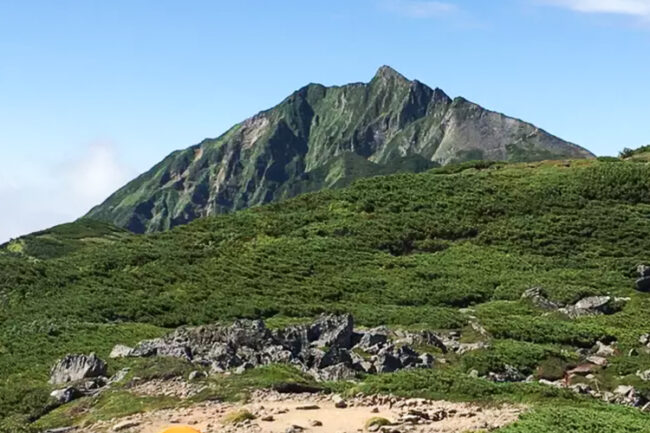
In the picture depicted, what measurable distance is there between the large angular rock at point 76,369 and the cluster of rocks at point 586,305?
2570 centimetres

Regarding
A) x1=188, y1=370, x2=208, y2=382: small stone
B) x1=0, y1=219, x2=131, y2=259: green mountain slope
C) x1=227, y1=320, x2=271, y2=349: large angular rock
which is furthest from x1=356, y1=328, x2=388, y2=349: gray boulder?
x1=0, y1=219, x2=131, y2=259: green mountain slope

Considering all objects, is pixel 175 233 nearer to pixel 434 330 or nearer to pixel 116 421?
pixel 434 330

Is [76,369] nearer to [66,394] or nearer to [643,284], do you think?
Answer: [66,394]

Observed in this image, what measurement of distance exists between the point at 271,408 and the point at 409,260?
37.4 metres

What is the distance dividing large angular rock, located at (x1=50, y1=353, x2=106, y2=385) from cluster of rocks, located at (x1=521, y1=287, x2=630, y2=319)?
2570 cm

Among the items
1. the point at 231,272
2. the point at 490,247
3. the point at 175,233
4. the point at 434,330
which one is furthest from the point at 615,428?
the point at 175,233

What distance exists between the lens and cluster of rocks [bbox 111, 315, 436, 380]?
89.6 ft

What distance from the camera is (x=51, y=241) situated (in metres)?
92.1

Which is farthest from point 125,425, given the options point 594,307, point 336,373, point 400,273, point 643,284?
point 643,284

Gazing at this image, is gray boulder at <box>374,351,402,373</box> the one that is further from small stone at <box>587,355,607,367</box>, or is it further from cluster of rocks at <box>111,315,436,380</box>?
small stone at <box>587,355,607,367</box>

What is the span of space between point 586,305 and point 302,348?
19.8 meters

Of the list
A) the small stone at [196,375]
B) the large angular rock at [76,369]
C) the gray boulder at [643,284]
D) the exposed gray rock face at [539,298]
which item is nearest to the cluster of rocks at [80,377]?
the large angular rock at [76,369]

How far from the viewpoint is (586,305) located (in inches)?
1779

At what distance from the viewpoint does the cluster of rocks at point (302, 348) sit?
89.6 ft
